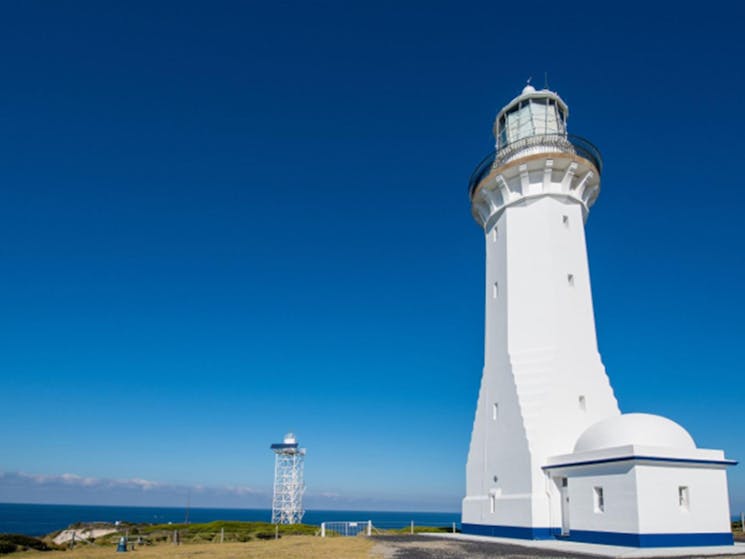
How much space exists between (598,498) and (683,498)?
8.34 ft

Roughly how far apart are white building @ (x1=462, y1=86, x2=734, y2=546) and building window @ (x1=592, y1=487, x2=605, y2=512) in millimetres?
34

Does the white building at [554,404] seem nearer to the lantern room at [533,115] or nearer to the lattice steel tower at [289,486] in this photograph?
the lantern room at [533,115]

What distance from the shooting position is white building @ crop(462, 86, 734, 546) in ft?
56.5

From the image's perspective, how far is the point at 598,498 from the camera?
59.8 feet

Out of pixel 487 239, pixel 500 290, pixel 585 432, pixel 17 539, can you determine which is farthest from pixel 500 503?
pixel 17 539

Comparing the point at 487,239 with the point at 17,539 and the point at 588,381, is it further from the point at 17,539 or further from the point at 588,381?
the point at 17,539

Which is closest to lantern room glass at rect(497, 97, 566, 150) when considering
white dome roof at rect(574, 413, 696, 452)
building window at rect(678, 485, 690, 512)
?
white dome roof at rect(574, 413, 696, 452)

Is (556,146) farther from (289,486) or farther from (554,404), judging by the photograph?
(289,486)

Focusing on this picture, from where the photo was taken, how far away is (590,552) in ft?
49.8

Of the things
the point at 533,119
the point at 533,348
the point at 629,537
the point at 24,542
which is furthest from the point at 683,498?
the point at 24,542

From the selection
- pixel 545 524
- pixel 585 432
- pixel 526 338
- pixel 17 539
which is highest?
pixel 526 338

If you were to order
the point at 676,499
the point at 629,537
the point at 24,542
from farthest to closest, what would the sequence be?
the point at 24,542, the point at 676,499, the point at 629,537

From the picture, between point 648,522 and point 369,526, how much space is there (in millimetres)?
13458

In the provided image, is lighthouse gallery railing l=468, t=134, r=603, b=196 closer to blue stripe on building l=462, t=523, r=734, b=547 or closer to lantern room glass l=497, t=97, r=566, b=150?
lantern room glass l=497, t=97, r=566, b=150
